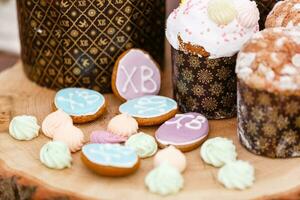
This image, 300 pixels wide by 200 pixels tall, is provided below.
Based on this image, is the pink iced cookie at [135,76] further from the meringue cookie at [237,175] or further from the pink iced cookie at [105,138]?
the meringue cookie at [237,175]

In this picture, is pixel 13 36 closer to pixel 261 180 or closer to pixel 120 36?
pixel 120 36

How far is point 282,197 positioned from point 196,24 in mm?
405

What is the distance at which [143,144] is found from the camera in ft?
4.23

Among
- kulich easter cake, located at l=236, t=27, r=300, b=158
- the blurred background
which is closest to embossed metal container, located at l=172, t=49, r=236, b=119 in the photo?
kulich easter cake, located at l=236, t=27, r=300, b=158

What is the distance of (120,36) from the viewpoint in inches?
60.6

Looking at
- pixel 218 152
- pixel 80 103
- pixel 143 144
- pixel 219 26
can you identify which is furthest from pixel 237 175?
pixel 80 103

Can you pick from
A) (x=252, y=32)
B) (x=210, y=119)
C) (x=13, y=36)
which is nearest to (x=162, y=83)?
(x=210, y=119)

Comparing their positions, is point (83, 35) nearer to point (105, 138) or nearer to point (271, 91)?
point (105, 138)

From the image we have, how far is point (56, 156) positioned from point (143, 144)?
17cm

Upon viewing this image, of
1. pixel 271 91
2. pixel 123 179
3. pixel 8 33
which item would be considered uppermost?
pixel 271 91

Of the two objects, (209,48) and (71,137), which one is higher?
(209,48)

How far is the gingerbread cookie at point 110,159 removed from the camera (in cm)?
119

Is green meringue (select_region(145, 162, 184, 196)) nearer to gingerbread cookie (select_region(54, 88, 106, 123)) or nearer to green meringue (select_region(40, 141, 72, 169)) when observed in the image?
green meringue (select_region(40, 141, 72, 169))

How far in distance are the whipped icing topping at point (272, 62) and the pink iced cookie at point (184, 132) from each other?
0.15m
